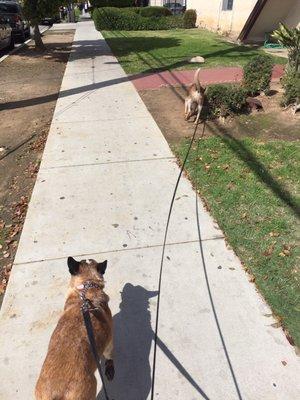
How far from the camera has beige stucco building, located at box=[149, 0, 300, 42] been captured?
18.7m

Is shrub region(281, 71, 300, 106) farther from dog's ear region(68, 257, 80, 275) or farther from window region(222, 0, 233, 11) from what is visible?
window region(222, 0, 233, 11)

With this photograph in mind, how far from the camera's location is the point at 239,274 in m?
4.36

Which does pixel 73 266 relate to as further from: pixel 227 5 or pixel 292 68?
pixel 227 5

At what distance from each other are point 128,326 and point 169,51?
16.9m

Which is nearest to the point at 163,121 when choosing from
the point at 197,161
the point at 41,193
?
the point at 197,161

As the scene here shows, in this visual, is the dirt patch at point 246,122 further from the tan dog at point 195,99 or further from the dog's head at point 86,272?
the dog's head at point 86,272

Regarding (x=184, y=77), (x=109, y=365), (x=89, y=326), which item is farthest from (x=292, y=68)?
(x=89, y=326)

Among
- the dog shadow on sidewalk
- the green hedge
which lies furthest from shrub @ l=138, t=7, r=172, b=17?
the dog shadow on sidewalk

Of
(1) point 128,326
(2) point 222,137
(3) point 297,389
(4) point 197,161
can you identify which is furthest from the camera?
(2) point 222,137

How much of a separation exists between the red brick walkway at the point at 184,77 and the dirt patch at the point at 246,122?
1.95 meters

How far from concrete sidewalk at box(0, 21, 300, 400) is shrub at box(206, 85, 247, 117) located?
6.81 ft

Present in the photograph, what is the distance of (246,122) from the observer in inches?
344

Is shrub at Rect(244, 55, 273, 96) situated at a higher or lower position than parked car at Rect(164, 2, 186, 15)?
higher

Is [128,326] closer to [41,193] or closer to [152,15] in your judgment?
[41,193]
